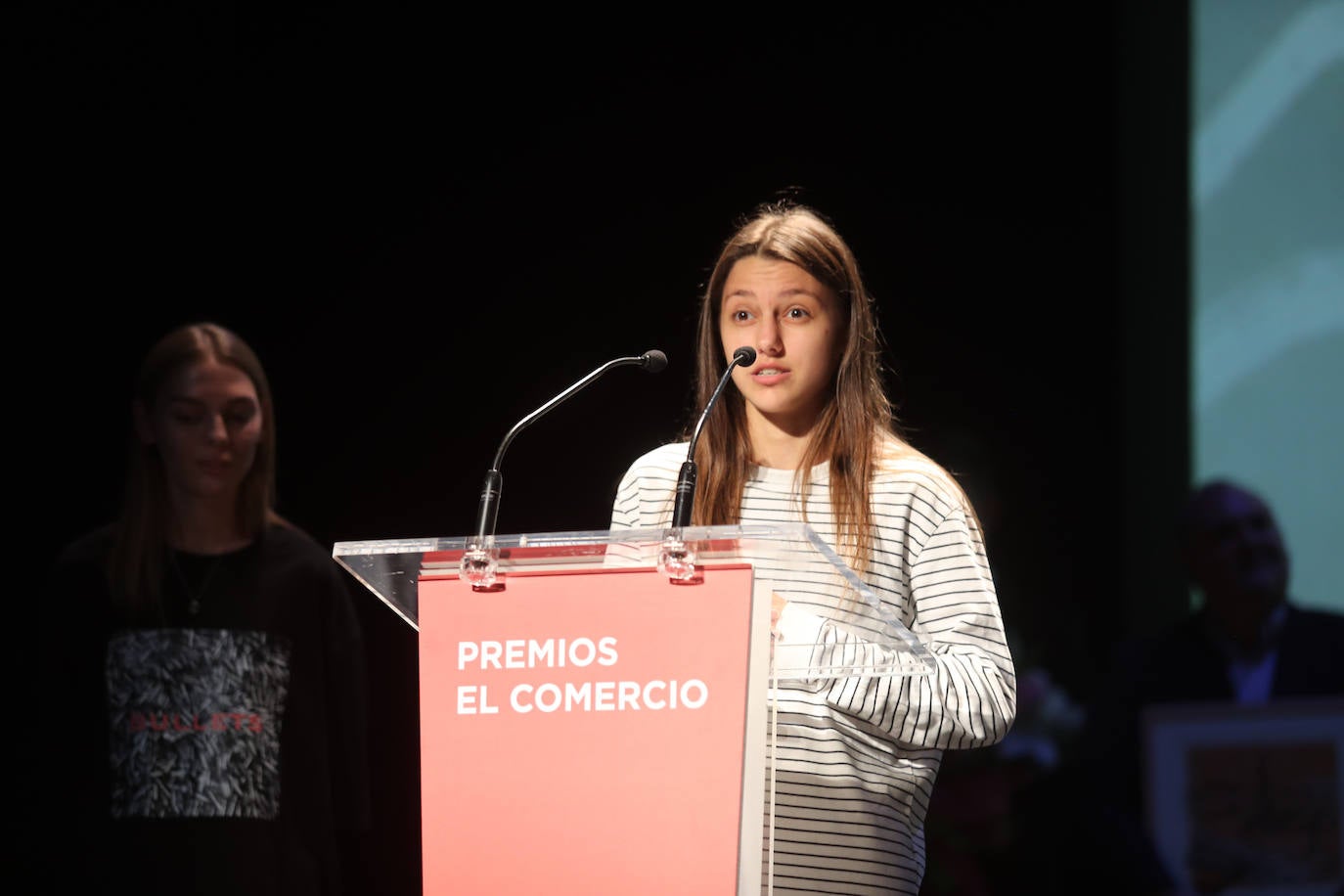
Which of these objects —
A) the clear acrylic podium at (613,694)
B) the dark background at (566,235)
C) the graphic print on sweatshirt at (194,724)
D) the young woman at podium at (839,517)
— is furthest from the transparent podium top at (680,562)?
the dark background at (566,235)

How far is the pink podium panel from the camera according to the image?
1.42 metres

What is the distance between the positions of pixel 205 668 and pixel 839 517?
169 centimetres

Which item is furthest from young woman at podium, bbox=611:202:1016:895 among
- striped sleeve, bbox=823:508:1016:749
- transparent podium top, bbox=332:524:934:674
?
transparent podium top, bbox=332:524:934:674

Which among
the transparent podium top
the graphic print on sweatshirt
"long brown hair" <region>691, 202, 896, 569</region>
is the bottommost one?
the graphic print on sweatshirt

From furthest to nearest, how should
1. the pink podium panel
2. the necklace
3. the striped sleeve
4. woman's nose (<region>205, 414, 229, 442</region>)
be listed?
woman's nose (<region>205, 414, 229, 442</region>) → the necklace → the striped sleeve → the pink podium panel

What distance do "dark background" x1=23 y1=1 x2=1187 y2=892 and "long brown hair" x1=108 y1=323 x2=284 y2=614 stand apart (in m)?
0.45

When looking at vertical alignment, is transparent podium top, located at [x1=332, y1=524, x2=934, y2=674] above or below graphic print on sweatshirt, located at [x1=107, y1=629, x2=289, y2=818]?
above

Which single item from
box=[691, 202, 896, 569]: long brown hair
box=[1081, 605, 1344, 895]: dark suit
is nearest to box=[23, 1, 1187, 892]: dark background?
box=[1081, 605, 1344, 895]: dark suit

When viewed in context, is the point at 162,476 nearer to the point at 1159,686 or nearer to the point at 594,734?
the point at 594,734

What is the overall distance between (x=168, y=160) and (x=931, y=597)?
9.26 feet

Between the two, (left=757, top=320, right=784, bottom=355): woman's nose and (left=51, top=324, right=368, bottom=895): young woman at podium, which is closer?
(left=757, top=320, right=784, bottom=355): woman's nose

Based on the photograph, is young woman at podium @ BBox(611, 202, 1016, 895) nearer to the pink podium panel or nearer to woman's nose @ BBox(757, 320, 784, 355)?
woman's nose @ BBox(757, 320, 784, 355)

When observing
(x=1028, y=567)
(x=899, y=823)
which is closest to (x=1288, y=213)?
(x=1028, y=567)

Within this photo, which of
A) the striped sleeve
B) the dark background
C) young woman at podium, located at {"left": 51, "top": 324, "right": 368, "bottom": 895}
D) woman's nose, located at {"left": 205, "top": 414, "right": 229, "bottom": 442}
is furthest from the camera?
the dark background
